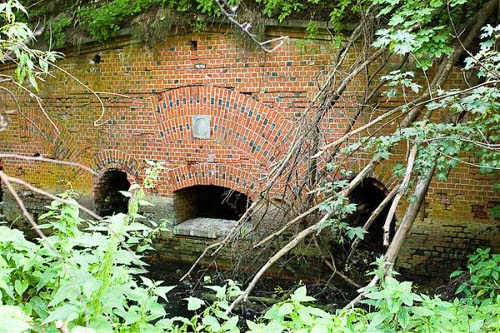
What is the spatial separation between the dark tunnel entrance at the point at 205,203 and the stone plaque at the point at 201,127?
102 centimetres

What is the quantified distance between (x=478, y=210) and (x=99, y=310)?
561cm

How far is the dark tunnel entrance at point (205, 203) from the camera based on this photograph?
28.6ft

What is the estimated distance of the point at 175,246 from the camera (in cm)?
864

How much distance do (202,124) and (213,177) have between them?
83cm

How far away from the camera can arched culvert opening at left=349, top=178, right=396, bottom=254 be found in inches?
302

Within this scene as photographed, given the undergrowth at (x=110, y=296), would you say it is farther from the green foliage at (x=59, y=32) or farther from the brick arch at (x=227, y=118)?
the green foliage at (x=59, y=32)

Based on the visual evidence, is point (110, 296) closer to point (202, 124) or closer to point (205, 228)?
point (202, 124)

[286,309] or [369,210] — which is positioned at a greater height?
[369,210]

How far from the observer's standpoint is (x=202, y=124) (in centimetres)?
819

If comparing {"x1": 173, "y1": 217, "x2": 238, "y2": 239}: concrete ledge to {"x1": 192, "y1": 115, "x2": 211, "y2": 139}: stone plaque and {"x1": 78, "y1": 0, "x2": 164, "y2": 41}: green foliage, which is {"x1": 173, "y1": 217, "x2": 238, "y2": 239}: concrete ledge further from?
{"x1": 78, "y1": 0, "x2": 164, "y2": 41}: green foliage

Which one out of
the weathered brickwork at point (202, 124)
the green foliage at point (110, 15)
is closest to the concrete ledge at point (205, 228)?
the weathered brickwork at point (202, 124)

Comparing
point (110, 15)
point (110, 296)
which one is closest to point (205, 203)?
point (110, 15)

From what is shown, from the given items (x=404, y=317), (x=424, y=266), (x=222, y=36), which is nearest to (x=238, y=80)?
(x=222, y=36)

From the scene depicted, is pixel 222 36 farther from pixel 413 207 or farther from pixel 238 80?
pixel 413 207
